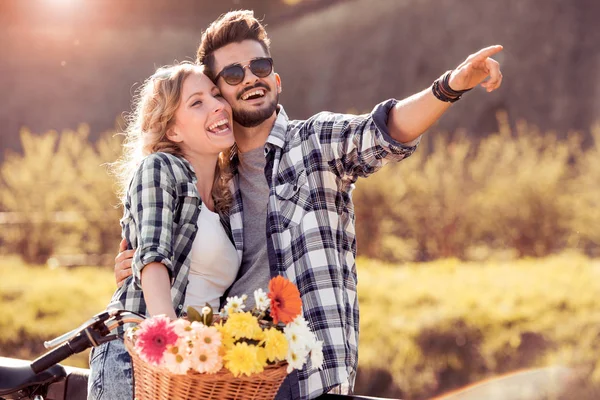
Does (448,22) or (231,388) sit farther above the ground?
(448,22)

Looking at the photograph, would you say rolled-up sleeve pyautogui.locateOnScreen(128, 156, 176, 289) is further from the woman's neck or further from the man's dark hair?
the man's dark hair

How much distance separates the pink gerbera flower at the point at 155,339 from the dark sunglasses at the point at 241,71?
1.29m

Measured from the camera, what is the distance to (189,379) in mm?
1565

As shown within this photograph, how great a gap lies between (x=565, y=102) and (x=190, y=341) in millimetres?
7859

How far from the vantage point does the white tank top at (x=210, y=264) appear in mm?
2297

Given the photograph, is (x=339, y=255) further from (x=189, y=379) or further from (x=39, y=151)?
(x=39, y=151)

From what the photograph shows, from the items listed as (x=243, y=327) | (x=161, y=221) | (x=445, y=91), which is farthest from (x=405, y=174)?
(x=243, y=327)

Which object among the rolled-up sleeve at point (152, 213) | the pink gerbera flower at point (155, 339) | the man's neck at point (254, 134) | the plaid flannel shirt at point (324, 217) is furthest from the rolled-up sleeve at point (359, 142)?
the pink gerbera flower at point (155, 339)

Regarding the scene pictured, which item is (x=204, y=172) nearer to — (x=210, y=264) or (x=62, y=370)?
(x=210, y=264)

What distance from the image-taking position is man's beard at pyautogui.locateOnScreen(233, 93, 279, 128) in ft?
8.91

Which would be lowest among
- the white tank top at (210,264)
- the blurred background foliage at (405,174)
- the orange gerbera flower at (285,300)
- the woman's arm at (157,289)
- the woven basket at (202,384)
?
the woven basket at (202,384)

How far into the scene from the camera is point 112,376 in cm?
214

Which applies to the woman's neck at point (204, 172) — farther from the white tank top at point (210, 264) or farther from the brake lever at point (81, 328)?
the brake lever at point (81, 328)

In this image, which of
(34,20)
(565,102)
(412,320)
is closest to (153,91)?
(412,320)
